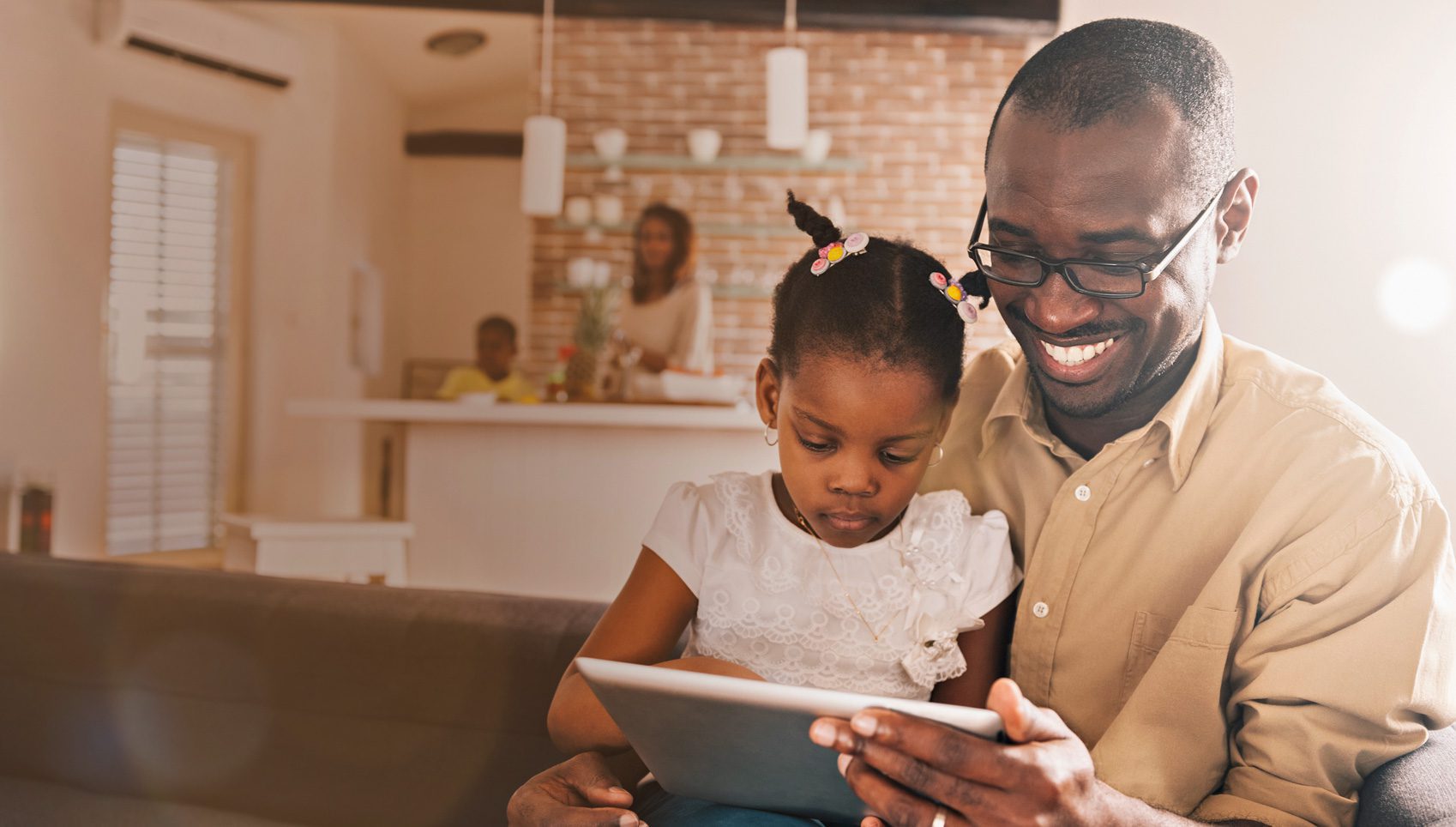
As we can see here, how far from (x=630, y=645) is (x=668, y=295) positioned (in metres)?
3.73

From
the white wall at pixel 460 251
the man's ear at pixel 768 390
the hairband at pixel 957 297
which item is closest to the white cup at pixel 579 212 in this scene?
the white wall at pixel 460 251

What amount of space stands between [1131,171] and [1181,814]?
685 mm

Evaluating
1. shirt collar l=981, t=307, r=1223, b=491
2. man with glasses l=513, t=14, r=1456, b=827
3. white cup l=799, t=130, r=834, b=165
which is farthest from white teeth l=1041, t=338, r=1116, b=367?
white cup l=799, t=130, r=834, b=165

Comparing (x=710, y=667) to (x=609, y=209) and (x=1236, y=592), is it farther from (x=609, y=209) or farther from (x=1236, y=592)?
(x=609, y=209)

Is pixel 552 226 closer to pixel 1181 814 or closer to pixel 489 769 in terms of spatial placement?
pixel 489 769

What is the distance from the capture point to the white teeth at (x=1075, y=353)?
4.32 ft

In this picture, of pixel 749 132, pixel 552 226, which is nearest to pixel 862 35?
pixel 749 132

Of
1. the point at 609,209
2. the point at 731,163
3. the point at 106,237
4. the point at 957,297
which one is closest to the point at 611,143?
the point at 609,209

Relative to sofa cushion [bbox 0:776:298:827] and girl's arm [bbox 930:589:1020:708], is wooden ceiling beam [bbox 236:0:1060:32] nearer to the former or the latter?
sofa cushion [bbox 0:776:298:827]

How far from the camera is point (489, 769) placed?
1.60 metres

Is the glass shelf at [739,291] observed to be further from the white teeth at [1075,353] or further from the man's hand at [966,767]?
the man's hand at [966,767]

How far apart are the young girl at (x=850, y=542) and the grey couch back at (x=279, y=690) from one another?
31 cm

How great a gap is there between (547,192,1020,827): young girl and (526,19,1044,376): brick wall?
15.9 ft

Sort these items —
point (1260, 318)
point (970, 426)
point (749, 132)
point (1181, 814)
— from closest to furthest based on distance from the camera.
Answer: point (1181, 814) → point (970, 426) → point (1260, 318) → point (749, 132)
